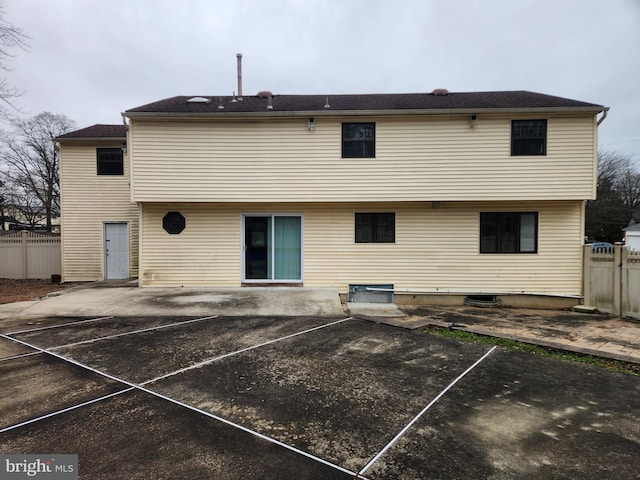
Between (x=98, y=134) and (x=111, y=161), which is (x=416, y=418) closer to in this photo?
(x=111, y=161)

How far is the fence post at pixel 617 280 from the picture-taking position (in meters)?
8.79

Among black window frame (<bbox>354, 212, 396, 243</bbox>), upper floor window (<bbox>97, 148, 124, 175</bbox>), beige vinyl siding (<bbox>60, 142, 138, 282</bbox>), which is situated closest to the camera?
black window frame (<bbox>354, 212, 396, 243</bbox>)

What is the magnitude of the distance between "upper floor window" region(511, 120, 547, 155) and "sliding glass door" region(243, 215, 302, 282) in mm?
6540

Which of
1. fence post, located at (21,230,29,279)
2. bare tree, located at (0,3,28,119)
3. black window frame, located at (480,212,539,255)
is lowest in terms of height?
fence post, located at (21,230,29,279)

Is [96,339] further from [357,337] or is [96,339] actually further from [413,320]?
[413,320]

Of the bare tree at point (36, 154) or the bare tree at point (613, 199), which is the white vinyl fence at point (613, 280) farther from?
the bare tree at point (36, 154)

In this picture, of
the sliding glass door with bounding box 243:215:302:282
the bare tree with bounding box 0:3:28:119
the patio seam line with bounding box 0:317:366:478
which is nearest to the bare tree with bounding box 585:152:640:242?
the sliding glass door with bounding box 243:215:302:282

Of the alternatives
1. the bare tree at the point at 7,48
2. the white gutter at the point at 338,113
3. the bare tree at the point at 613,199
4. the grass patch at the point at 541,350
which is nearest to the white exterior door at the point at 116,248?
the bare tree at the point at 7,48

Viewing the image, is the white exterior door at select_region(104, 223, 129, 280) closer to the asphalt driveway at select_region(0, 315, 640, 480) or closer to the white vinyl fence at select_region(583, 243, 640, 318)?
the asphalt driveway at select_region(0, 315, 640, 480)

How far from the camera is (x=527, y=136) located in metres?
9.37

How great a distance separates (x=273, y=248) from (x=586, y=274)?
29.9ft

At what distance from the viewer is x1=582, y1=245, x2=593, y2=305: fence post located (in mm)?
9477

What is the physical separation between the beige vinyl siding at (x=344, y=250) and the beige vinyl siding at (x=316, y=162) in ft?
1.85

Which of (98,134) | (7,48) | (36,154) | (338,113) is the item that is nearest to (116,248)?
(98,134)
